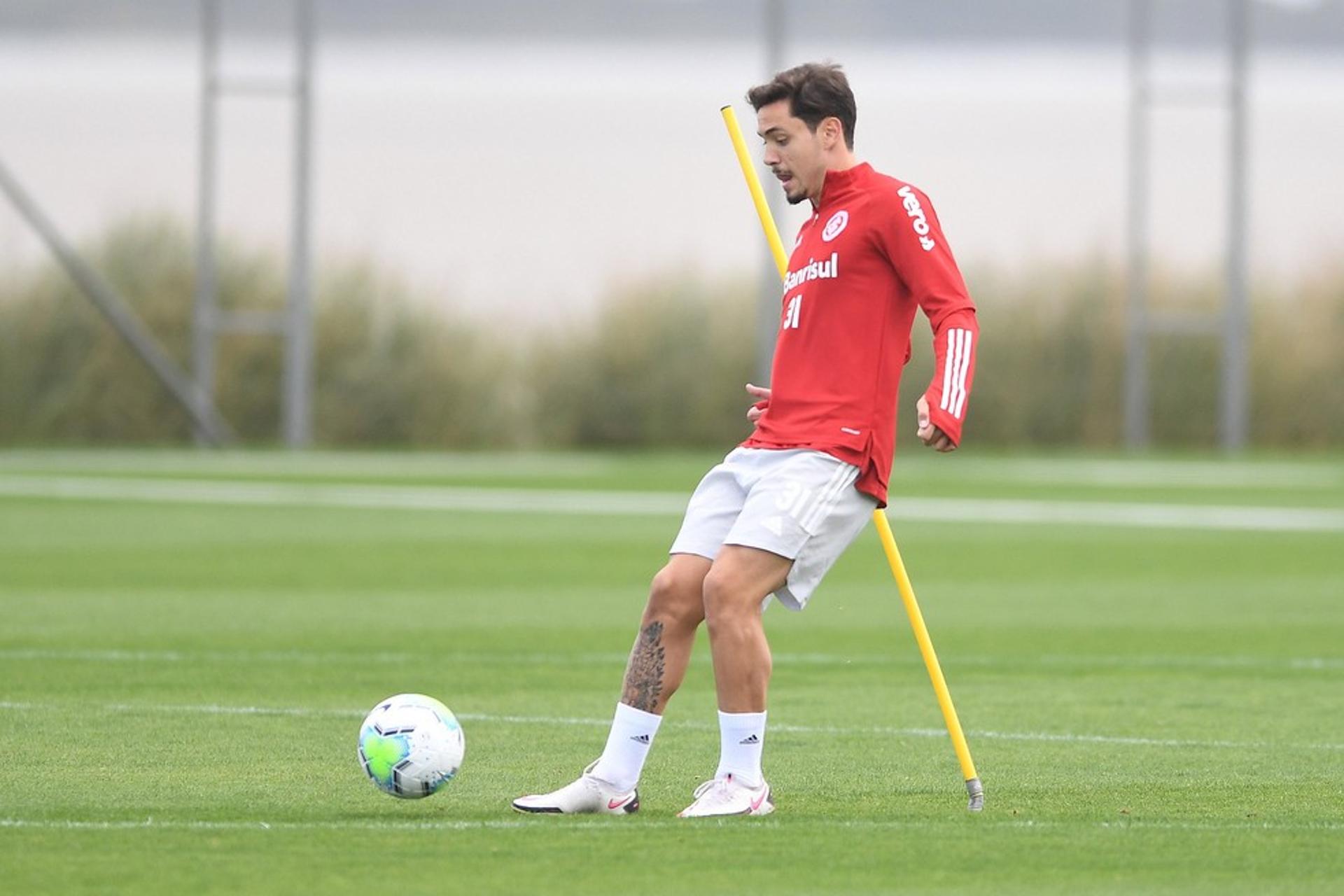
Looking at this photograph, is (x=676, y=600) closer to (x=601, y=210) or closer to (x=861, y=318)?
(x=861, y=318)

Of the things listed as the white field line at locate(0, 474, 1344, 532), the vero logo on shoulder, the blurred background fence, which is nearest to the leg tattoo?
the vero logo on shoulder

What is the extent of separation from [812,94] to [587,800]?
85.1 inches

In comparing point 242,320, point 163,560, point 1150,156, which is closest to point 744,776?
point 163,560

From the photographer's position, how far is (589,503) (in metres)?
22.1

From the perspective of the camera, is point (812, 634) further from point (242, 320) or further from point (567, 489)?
point (242, 320)

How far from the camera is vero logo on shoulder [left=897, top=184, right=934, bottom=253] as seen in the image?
683 centimetres

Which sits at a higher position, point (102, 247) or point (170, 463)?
point (102, 247)

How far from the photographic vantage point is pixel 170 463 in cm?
2733

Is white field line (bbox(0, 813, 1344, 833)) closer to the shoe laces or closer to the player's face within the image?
the shoe laces

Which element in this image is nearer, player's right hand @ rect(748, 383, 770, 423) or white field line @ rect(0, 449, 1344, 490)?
player's right hand @ rect(748, 383, 770, 423)

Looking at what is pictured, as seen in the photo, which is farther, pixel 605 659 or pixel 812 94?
pixel 605 659

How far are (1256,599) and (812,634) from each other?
3382 mm

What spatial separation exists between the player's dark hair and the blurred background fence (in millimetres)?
24271

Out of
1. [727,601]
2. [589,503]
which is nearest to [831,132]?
[727,601]
